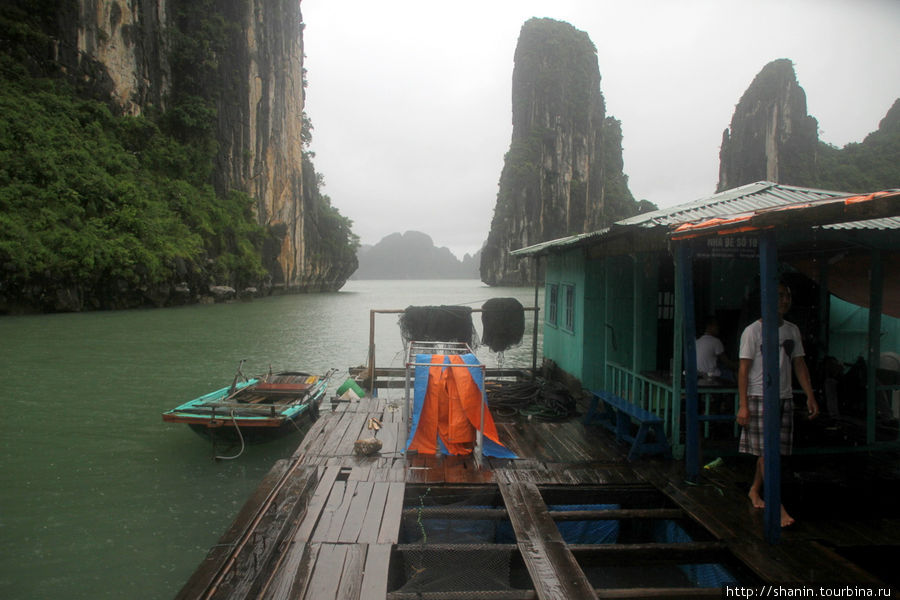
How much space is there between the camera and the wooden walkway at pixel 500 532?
9.91 ft

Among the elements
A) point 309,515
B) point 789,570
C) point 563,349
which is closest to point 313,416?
point 563,349

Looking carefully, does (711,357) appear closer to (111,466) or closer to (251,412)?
(251,412)

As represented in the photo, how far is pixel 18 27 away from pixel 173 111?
920 cm

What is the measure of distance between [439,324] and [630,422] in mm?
3697

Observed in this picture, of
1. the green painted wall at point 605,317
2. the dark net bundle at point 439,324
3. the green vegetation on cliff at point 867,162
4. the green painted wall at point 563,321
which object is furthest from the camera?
the green vegetation on cliff at point 867,162

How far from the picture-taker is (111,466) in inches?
272

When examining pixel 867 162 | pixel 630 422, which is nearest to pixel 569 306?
pixel 630 422

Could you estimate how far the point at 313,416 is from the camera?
8.82m

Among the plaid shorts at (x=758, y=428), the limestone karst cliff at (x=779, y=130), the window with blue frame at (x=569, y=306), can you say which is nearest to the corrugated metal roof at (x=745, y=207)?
the plaid shorts at (x=758, y=428)

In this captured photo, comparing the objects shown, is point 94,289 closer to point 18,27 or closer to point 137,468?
point 18,27

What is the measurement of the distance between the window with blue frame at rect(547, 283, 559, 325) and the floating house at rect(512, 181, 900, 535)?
71 centimetres

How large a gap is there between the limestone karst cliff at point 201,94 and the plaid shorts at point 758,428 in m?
25.8

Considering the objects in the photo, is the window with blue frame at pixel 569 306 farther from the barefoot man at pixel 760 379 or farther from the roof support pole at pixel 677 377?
the barefoot man at pixel 760 379

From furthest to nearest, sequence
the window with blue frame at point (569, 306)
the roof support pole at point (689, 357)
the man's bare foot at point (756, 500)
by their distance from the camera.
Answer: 1. the window with blue frame at point (569, 306)
2. the roof support pole at point (689, 357)
3. the man's bare foot at point (756, 500)
